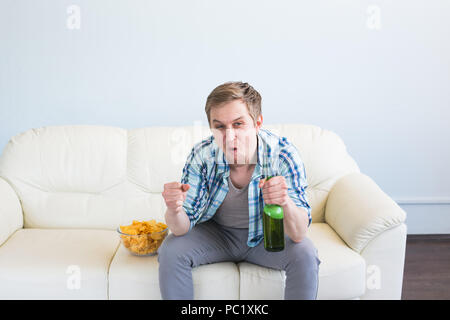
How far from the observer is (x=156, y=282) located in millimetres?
1667

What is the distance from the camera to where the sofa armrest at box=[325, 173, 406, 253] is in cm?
176

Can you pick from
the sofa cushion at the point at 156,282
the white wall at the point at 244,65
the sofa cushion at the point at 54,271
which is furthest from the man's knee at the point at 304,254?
the white wall at the point at 244,65

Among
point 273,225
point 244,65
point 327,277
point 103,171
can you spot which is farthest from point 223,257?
point 244,65

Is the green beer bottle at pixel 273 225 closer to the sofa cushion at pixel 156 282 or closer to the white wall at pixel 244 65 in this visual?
the sofa cushion at pixel 156 282

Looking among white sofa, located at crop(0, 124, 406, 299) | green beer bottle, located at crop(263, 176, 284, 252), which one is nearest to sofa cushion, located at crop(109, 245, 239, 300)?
white sofa, located at crop(0, 124, 406, 299)

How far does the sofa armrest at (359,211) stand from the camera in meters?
1.76

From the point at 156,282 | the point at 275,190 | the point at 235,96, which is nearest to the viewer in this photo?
the point at 275,190

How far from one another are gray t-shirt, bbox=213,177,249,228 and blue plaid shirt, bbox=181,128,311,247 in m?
0.03

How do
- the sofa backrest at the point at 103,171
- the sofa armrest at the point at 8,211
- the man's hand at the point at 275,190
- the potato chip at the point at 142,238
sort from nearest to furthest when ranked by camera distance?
the man's hand at the point at 275,190, the potato chip at the point at 142,238, the sofa armrest at the point at 8,211, the sofa backrest at the point at 103,171

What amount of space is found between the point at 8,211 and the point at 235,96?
1233 millimetres

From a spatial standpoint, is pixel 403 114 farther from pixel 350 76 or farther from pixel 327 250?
pixel 327 250

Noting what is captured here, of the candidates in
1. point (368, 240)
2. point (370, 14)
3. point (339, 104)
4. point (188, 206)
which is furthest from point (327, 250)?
point (370, 14)

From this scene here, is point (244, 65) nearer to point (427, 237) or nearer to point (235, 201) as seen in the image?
point (235, 201)

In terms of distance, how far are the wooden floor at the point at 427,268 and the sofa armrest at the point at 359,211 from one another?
0.54 meters
